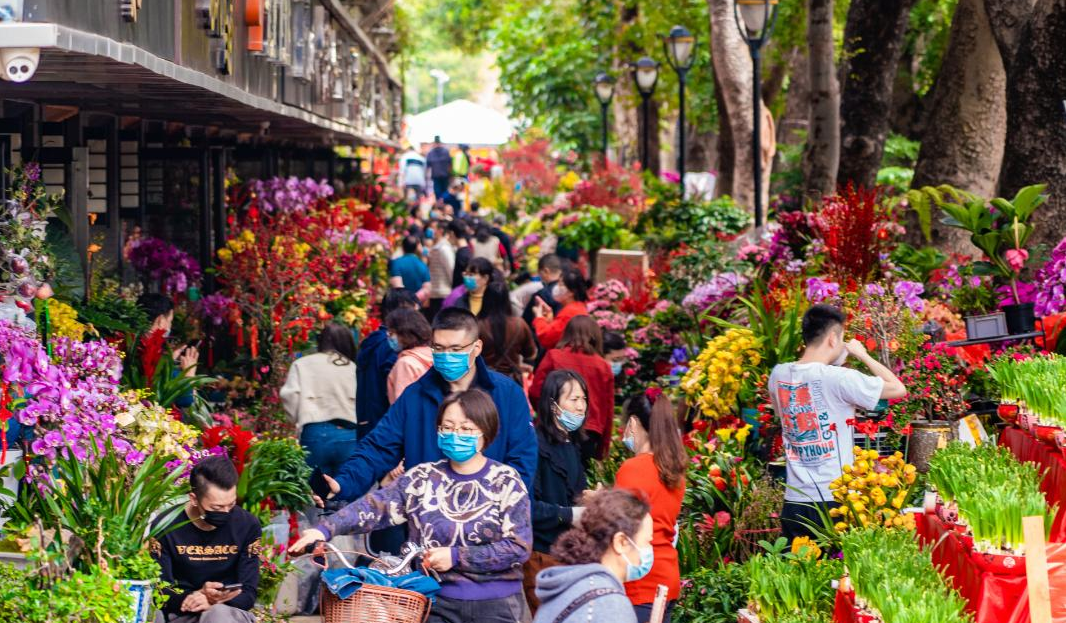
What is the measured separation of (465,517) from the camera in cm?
591

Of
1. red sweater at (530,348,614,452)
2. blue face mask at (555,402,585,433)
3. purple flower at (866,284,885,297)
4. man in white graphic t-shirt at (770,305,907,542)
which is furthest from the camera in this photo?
red sweater at (530,348,614,452)

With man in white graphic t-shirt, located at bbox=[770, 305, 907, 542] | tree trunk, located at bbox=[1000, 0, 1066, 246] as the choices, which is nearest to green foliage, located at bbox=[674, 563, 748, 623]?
man in white graphic t-shirt, located at bbox=[770, 305, 907, 542]

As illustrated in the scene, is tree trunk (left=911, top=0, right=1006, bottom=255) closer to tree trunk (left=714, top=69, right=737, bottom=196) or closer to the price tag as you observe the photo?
the price tag

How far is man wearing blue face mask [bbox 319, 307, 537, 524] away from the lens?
257 inches

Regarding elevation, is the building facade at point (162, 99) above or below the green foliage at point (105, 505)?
above

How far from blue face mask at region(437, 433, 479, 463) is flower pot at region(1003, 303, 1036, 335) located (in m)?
4.14

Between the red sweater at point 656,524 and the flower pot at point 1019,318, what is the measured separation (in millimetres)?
2881

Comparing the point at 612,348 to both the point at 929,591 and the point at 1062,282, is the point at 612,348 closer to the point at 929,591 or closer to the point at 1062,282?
the point at 1062,282

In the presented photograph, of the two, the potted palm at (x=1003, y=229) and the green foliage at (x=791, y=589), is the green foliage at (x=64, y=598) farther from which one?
the potted palm at (x=1003, y=229)

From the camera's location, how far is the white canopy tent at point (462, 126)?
1357 inches

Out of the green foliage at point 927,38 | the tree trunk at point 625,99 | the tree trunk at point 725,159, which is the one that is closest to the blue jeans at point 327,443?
the tree trunk at point 725,159

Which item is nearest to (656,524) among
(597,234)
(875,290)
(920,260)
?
(875,290)

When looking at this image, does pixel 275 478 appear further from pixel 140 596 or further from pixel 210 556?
pixel 140 596

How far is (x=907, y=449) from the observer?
325 inches
